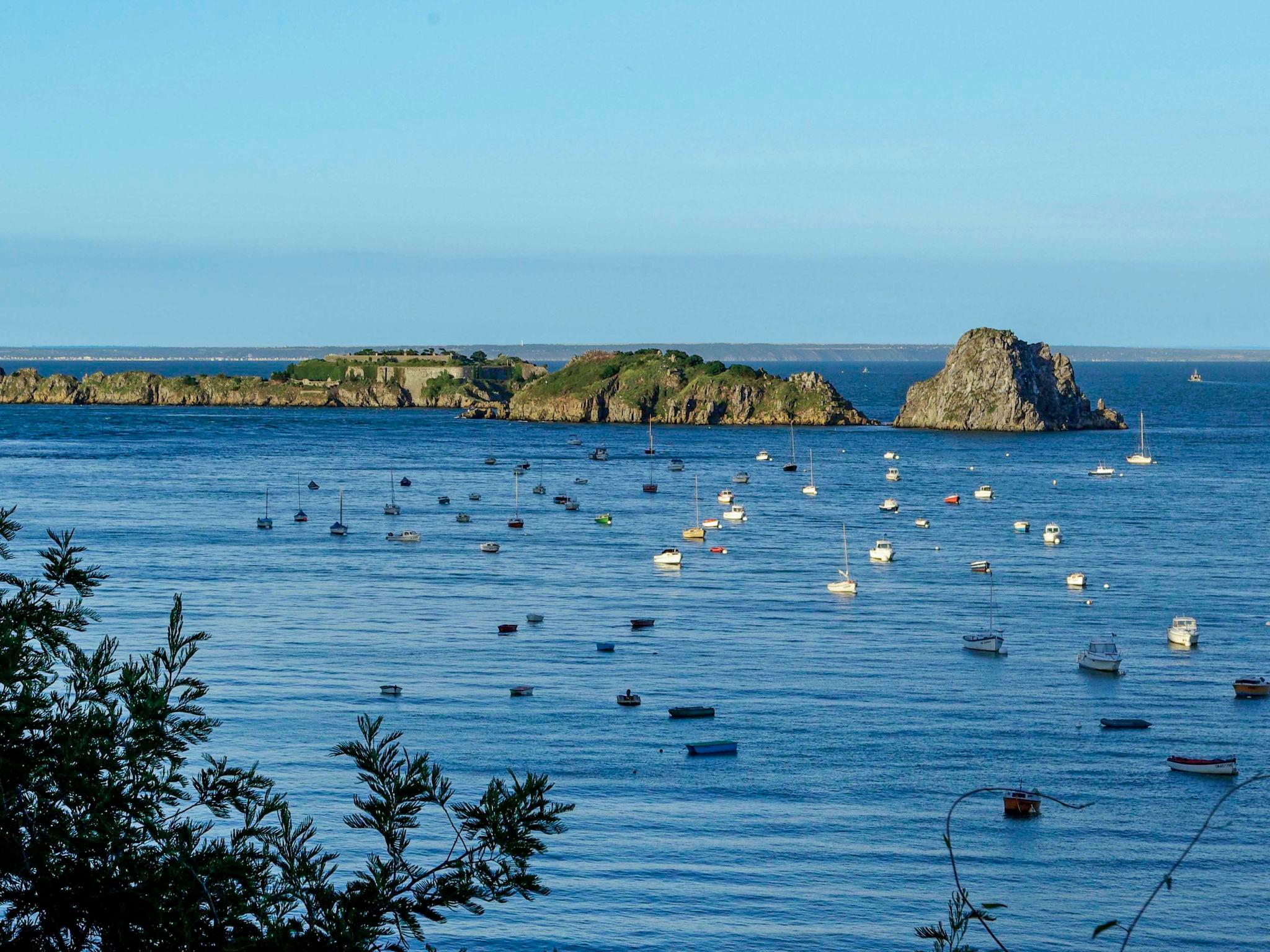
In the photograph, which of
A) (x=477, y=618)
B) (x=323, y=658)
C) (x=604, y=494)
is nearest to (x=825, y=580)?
(x=477, y=618)

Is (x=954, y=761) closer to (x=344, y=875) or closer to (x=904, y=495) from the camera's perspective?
(x=344, y=875)

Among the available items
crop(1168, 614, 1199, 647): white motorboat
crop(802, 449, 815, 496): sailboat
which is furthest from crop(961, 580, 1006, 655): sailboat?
crop(802, 449, 815, 496): sailboat

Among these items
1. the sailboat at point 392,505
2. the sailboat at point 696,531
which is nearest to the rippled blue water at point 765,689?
the sailboat at point 696,531

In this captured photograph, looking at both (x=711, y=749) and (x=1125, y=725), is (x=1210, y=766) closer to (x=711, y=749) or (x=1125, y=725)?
(x=1125, y=725)

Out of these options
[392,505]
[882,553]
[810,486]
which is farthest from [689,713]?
[810,486]

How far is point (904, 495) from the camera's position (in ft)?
481

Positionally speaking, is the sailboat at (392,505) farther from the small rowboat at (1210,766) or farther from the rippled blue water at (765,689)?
the small rowboat at (1210,766)

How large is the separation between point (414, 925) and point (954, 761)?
4220 cm

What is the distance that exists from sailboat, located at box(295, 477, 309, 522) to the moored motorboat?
71.2 m

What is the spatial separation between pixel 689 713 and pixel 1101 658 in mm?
21599

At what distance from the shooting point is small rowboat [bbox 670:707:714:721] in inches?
2312

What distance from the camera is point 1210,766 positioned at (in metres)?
51.4

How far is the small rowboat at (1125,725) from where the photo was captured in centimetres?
5838

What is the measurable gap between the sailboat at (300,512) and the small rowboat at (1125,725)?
80.6 meters
